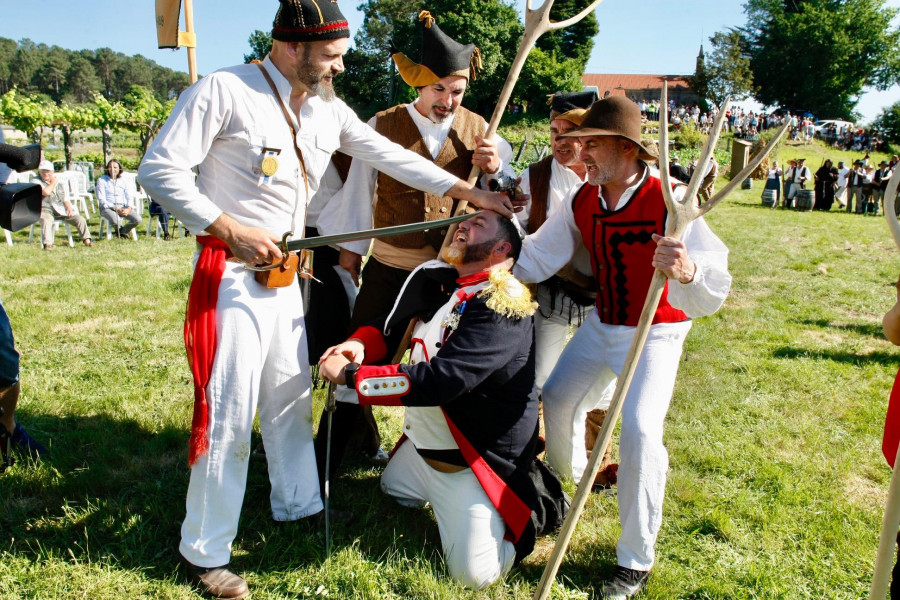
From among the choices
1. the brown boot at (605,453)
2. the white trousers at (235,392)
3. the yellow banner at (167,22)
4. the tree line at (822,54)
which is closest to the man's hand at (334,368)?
the white trousers at (235,392)

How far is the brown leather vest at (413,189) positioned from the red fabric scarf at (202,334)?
1155 millimetres

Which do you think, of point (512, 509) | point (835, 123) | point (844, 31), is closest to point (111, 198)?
point (512, 509)

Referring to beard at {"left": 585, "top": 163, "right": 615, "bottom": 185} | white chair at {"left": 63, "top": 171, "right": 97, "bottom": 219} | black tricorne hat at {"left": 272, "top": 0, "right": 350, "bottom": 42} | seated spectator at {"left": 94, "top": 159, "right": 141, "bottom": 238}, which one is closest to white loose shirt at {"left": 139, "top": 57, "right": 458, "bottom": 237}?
black tricorne hat at {"left": 272, "top": 0, "right": 350, "bottom": 42}

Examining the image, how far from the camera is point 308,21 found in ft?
8.42

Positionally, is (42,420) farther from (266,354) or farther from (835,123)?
(835,123)

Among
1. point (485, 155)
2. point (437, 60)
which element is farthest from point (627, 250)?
point (437, 60)

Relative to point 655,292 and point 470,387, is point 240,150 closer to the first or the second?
point 470,387

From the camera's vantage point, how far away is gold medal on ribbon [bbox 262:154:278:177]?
2.65 meters

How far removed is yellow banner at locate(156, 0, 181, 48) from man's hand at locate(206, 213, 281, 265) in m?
1.38

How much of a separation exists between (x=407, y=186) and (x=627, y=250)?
47.5 inches

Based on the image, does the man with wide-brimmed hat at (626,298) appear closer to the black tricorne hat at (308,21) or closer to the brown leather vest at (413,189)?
the brown leather vest at (413,189)

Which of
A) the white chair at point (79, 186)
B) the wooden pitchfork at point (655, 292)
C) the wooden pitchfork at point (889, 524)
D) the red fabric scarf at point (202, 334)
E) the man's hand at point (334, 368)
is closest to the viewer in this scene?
the wooden pitchfork at point (889, 524)

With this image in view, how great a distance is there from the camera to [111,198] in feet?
42.6

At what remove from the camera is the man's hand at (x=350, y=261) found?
379cm
